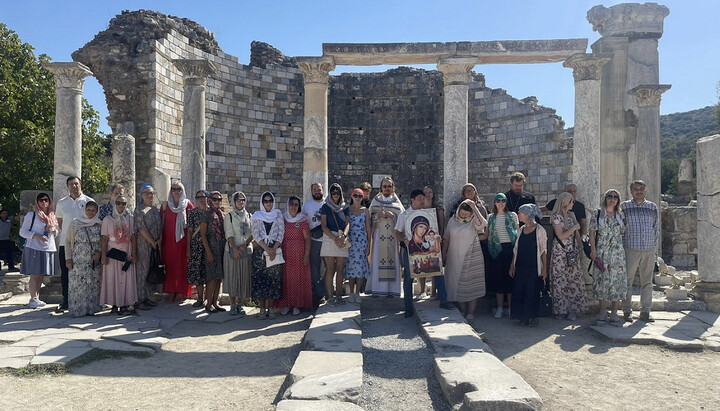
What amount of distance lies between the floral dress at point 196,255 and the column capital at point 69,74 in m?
4.96

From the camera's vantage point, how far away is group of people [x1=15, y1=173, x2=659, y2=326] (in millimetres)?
7145

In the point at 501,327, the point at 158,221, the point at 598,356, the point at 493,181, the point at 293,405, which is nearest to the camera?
the point at 293,405

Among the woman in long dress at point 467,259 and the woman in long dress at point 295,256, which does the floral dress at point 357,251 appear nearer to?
the woman in long dress at point 295,256

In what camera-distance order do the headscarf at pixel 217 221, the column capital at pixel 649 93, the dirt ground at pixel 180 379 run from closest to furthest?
the dirt ground at pixel 180 379, the headscarf at pixel 217 221, the column capital at pixel 649 93

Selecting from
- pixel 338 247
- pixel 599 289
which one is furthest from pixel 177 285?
pixel 599 289

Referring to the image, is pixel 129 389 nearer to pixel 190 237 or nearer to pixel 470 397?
pixel 470 397

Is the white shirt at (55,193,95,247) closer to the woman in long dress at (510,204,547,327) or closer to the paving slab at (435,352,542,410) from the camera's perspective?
the paving slab at (435,352,542,410)

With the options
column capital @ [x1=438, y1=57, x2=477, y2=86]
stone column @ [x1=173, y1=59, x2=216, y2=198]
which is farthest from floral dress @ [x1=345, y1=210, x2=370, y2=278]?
stone column @ [x1=173, y1=59, x2=216, y2=198]

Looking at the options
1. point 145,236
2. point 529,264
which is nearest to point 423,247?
point 529,264

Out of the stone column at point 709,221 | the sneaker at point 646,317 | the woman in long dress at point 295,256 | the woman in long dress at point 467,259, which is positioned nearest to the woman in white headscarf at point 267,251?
the woman in long dress at point 295,256

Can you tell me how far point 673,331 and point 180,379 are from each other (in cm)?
608

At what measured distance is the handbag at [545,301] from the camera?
7.34m

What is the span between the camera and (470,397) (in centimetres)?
387

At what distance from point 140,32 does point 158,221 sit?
7978 millimetres
